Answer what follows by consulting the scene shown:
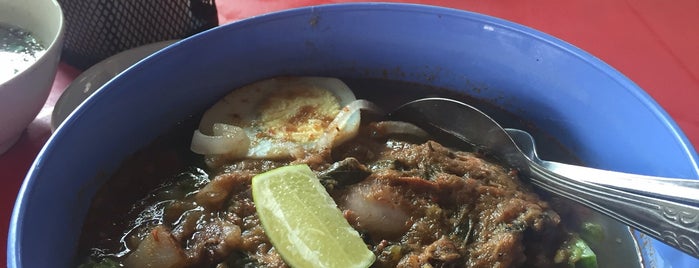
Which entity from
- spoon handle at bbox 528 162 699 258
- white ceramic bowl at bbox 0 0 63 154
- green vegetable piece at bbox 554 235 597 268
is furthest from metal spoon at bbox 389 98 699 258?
white ceramic bowl at bbox 0 0 63 154

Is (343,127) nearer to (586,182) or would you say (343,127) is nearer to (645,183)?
(586,182)

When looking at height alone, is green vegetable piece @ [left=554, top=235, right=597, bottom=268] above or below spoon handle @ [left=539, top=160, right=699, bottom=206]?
below

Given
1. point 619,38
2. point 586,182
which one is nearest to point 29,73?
point 586,182

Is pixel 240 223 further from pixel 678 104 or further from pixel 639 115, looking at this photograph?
pixel 678 104

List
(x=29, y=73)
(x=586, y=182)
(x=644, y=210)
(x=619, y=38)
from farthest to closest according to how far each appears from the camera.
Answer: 1. (x=619, y=38)
2. (x=29, y=73)
3. (x=586, y=182)
4. (x=644, y=210)

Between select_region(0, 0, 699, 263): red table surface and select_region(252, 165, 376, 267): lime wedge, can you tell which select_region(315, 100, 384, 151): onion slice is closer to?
select_region(252, 165, 376, 267): lime wedge

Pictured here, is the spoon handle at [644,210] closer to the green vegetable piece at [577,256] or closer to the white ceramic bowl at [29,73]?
the green vegetable piece at [577,256]

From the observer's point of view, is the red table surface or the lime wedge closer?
the lime wedge
